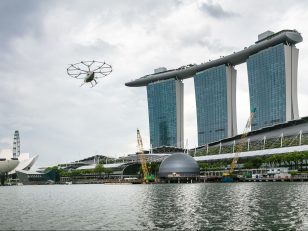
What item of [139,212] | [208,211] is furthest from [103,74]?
[208,211]

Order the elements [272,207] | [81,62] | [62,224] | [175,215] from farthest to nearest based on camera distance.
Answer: [81,62]
[272,207]
[175,215]
[62,224]

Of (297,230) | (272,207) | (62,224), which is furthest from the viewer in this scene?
(272,207)

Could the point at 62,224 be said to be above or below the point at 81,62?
below

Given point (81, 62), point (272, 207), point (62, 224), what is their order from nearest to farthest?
point (62, 224)
point (272, 207)
point (81, 62)

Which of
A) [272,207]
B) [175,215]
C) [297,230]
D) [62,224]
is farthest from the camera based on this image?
[272,207]

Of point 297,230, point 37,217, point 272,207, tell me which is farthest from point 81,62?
point 297,230

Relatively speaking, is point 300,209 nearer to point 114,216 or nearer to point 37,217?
point 114,216

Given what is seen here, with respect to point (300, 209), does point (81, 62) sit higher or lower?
higher

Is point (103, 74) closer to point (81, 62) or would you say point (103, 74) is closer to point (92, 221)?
point (81, 62)

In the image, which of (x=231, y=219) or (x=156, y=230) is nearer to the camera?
(x=156, y=230)
